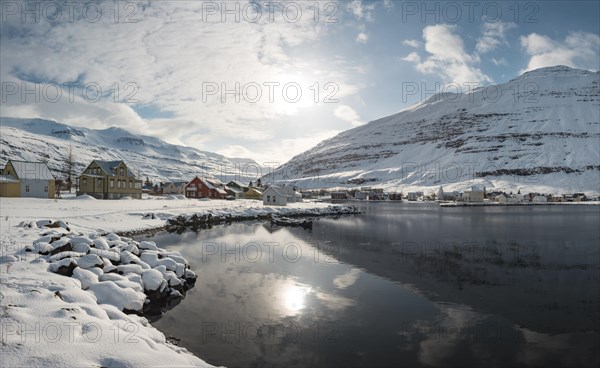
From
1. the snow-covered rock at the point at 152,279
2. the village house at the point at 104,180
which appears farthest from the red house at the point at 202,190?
the snow-covered rock at the point at 152,279

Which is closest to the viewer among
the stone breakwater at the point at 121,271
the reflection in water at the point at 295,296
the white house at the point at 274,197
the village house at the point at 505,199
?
the stone breakwater at the point at 121,271

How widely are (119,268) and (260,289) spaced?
Result: 21.9 ft

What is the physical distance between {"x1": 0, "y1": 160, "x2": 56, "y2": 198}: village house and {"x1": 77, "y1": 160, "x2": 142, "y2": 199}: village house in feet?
29.1

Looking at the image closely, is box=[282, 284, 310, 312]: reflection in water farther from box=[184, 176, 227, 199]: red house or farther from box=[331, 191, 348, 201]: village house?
box=[331, 191, 348, 201]: village house

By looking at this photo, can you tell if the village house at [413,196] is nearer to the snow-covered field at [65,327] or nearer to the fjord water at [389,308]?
the fjord water at [389,308]

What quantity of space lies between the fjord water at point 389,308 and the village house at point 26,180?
41.0 m

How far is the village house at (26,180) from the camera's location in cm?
5128

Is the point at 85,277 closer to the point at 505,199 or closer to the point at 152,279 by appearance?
the point at 152,279

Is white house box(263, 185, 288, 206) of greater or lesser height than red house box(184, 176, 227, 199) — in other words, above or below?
below

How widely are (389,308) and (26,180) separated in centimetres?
6023

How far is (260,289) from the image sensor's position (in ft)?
56.7

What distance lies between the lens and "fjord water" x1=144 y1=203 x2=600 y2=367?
35.6 ft

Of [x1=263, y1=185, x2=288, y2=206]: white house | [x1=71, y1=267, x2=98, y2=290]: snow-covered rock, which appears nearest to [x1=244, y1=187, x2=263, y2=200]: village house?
[x1=263, y1=185, x2=288, y2=206]: white house

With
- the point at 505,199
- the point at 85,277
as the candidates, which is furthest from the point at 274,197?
the point at 505,199
